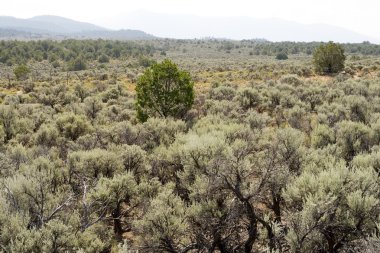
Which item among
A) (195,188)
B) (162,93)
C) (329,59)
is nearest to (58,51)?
(329,59)

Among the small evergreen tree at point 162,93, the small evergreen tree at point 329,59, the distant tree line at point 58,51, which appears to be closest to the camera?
the small evergreen tree at point 162,93

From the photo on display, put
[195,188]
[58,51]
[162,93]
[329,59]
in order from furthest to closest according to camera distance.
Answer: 1. [58,51]
2. [329,59]
3. [162,93]
4. [195,188]

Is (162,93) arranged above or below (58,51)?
above

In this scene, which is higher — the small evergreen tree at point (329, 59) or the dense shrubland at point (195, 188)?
the small evergreen tree at point (329, 59)

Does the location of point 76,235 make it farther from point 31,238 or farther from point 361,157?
point 361,157

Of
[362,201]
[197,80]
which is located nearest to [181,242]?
[362,201]

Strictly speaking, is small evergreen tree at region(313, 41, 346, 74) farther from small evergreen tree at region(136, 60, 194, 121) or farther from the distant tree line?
the distant tree line

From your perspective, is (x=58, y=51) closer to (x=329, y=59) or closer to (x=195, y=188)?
(x=329, y=59)

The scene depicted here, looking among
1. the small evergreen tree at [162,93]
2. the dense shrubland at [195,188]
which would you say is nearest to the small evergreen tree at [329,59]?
the dense shrubland at [195,188]

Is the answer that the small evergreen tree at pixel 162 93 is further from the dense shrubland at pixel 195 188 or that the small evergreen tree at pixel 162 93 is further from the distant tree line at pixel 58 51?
the distant tree line at pixel 58 51

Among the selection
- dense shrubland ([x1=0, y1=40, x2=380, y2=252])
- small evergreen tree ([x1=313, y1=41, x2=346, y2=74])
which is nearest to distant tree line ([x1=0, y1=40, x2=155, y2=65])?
small evergreen tree ([x1=313, y1=41, x2=346, y2=74])

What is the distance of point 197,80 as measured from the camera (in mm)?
55875

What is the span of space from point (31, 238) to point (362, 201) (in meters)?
9.21

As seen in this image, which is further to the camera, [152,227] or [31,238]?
[152,227]
